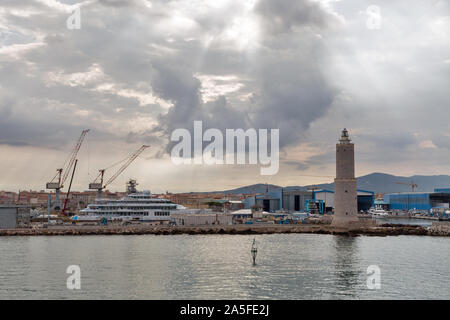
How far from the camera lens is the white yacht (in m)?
80.8

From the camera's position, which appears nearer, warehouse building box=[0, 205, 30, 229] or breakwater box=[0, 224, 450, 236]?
breakwater box=[0, 224, 450, 236]

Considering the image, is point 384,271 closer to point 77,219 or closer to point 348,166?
point 348,166

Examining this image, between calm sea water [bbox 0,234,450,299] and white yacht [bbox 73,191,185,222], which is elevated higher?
white yacht [bbox 73,191,185,222]

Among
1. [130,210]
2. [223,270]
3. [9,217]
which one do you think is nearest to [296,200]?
[130,210]

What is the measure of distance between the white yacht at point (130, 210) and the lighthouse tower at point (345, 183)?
3083 cm

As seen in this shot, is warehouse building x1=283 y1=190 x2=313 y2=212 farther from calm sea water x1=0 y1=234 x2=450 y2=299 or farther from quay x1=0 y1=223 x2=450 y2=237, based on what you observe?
calm sea water x1=0 y1=234 x2=450 y2=299

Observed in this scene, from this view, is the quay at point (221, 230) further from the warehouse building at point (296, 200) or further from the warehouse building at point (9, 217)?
the warehouse building at point (296, 200)

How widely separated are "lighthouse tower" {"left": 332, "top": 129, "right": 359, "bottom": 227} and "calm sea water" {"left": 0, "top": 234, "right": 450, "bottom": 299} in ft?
45.8

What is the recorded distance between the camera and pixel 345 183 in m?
63.9

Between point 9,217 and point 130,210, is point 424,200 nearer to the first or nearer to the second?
point 130,210

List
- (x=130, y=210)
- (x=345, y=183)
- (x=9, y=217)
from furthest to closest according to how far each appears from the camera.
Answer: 1. (x=130, y=210)
2. (x=9, y=217)
3. (x=345, y=183)

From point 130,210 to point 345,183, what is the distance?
1487 inches

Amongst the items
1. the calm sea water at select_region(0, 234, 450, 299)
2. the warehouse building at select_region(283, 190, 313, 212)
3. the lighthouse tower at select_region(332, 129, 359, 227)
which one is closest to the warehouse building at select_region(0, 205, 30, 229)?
the calm sea water at select_region(0, 234, 450, 299)

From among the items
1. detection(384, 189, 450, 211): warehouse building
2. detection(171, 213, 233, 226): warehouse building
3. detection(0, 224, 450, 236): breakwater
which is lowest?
detection(0, 224, 450, 236): breakwater
